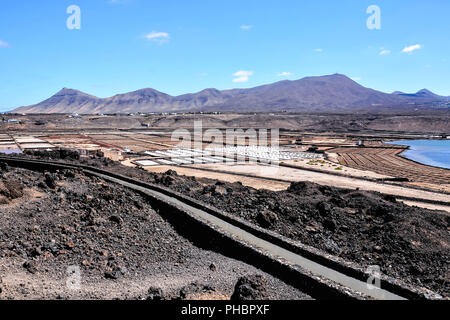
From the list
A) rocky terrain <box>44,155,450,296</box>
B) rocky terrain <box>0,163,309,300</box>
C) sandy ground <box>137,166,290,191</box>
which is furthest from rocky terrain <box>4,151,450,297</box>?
sandy ground <box>137,166,290,191</box>

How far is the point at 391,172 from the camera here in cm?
4047

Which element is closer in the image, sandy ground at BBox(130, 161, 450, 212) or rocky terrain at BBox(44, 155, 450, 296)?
rocky terrain at BBox(44, 155, 450, 296)

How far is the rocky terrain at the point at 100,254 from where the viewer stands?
29.1ft

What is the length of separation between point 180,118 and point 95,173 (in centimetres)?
11591

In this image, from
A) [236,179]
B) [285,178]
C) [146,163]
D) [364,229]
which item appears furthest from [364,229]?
[146,163]

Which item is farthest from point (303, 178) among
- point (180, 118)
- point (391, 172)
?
point (180, 118)

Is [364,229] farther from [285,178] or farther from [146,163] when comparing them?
[146,163]

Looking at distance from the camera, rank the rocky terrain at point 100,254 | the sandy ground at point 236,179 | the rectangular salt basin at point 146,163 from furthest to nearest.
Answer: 1. the rectangular salt basin at point 146,163
2. the sandy ground at point 236,179
3. the rocky terrain at point 100,254

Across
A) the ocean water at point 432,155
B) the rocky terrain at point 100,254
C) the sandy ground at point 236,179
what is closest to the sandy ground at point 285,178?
the sandy ground at point 236,179

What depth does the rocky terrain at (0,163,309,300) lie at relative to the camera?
29.1 feet

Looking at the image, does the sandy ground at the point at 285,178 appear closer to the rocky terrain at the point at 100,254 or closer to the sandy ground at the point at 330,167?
the sandy ground at the point at 330,167

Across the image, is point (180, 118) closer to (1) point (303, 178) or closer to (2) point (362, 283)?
A: (1) point (303, 178)

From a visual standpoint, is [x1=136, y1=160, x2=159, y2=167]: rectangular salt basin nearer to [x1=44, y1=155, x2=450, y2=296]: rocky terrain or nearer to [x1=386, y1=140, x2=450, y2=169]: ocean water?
[x1=44, y1=155, x2=450, y2=296]: rocky terrain

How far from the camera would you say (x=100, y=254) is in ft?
36.3
